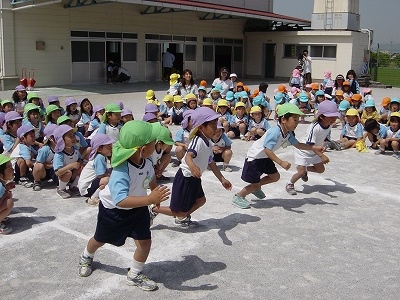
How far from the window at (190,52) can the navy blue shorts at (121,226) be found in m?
22.9

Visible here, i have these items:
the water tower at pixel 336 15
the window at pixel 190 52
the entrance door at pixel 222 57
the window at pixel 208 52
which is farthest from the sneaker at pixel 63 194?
the water tower at pixel 336 15

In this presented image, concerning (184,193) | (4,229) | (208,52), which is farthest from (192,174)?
(208,52)

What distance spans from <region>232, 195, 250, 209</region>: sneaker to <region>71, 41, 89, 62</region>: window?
16259 millimetres

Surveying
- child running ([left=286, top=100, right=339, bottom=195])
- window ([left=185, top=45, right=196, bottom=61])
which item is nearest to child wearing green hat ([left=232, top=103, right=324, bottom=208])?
child running ([left=286, top=100, right=339, bottom=195])

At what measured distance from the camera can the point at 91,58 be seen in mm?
20672

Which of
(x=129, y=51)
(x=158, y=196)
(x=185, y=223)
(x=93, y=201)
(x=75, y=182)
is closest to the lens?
(x=158, y=196)

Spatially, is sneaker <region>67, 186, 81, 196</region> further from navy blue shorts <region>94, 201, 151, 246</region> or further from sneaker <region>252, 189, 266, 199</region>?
navy blue shorts <region>94, 201, 151, 246</region>

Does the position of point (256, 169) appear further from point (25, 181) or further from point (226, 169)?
point (25, 181)

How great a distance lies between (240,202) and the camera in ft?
17.8

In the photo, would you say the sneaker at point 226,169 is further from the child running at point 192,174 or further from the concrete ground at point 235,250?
the child running at point 192,174

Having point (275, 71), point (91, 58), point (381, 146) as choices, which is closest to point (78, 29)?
point (91, 58)

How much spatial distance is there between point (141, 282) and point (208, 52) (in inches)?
964

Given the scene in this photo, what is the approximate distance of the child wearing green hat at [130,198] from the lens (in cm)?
322

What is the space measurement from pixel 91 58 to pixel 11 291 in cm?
1829
